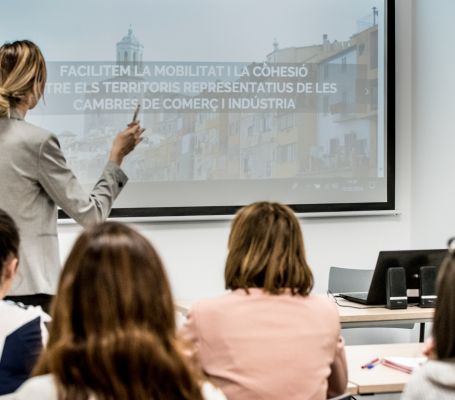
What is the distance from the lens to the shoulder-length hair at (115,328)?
4.45 feet

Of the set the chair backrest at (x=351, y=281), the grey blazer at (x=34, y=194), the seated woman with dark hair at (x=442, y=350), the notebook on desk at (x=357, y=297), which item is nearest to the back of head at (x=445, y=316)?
the seated woman with dark hair at (x=442, y=350)

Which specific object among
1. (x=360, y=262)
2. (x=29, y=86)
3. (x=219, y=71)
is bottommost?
(x=360, y=262)

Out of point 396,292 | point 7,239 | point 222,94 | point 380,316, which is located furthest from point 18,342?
point 222,94

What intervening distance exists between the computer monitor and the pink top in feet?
5.08

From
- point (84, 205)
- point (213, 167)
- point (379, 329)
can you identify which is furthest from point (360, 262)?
point (84, 205)

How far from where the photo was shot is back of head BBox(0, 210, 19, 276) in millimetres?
2010

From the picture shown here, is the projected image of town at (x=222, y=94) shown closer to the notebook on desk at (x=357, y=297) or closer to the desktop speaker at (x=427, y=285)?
the notebook on desk at (x=357, y=297)

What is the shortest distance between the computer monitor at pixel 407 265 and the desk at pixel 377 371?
1.67 ft

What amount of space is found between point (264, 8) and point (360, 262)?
195 cm

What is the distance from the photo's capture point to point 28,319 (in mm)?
1934

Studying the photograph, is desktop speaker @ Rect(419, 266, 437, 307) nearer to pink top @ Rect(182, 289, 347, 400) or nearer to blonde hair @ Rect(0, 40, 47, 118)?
pink top @ Rect(182, 289, 347, 400)

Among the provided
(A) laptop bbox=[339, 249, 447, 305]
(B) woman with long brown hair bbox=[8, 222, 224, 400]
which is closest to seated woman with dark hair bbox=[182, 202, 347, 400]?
(B) woman with long brown hair bbox=[8, 222, 224, 400]

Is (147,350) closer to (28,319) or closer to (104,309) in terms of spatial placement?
(104,309)

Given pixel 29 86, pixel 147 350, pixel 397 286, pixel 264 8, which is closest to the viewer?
pixel 147 350
